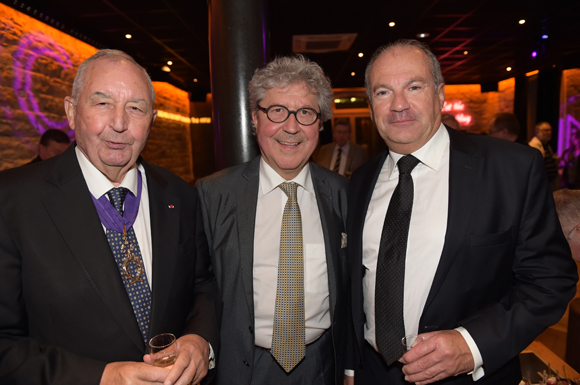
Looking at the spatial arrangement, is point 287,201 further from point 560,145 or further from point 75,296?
point 560,145

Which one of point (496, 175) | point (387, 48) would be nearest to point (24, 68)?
point (387, 48)

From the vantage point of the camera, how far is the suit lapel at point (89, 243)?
121 centimetres

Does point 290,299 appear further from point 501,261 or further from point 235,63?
point 235,63

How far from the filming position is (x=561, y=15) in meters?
6.02

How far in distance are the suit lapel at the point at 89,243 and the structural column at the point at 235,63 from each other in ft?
4.52

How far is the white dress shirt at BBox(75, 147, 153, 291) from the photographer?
134cm

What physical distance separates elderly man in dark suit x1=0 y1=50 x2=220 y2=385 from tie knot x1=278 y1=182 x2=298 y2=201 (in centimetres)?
58

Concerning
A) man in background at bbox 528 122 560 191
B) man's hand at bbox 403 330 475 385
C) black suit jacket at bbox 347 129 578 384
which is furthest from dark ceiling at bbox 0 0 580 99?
man's hand at bbox 403 330 475 385

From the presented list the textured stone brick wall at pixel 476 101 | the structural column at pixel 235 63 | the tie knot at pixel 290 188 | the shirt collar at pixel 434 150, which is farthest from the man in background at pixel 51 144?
the textured stone brick wall at pixel 476 101

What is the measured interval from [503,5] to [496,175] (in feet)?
18.0

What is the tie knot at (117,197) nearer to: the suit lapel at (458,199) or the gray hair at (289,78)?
the gray hair at (289,78)

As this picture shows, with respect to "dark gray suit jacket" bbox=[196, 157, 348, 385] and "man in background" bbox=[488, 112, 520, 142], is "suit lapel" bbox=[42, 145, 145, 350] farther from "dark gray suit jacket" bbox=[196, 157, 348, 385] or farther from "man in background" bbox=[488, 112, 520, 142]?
"man in background" bbox=[488, 112, 520, 142]

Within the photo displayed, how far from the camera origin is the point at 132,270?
1.33 metres

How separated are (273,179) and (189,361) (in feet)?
3.13
